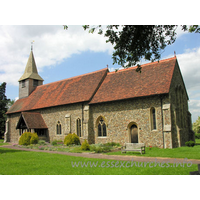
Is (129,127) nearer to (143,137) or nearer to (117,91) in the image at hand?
(143,137)

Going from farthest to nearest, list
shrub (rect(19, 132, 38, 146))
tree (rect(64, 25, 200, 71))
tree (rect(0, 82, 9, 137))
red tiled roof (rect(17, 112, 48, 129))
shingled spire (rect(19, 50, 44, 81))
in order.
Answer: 1. tree (rect(0, 82, 9, 137))
2. shingled spire (rect(19, 50, 44, 81))
3. red tiled roof (rect(17, 112, 48, 129))
4. shrub (rect(19, 132, 38, 146))
5. tree (rect(64, 25, 200, 71))

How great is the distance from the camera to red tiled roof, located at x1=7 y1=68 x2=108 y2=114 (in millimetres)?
27358

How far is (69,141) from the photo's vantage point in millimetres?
23938

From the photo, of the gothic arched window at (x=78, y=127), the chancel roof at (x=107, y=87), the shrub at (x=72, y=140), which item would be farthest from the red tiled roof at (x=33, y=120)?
the shrub at (x=72, y=140)

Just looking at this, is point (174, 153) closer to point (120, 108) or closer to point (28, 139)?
point (120, 108)

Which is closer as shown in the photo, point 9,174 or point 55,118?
point 9,174

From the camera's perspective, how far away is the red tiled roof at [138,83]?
833 inches

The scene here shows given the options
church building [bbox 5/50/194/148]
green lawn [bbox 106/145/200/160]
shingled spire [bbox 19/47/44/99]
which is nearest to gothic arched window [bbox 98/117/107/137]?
church building [bbox 5/50/194/148]

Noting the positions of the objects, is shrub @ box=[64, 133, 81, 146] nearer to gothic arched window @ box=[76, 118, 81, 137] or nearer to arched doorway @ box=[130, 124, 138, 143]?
gothic arched window @ box=[76, 118, 81, 137]

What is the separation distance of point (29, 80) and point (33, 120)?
12255 millimetres

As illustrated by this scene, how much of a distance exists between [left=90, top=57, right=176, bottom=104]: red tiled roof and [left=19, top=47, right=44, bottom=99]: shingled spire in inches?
719

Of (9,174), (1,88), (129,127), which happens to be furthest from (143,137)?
(1,88)

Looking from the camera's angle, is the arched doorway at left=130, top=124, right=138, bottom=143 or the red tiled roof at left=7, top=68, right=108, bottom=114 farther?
the red tiled roof at left=7, top=68, right=108, bottom=114

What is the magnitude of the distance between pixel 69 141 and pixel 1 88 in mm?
39540
